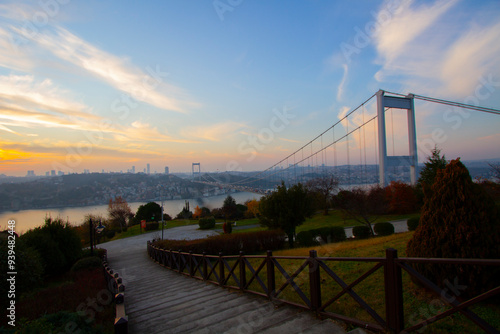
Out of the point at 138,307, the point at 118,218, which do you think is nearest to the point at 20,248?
the point at 138,307

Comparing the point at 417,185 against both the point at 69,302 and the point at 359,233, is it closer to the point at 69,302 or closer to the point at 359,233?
the point at 359,233

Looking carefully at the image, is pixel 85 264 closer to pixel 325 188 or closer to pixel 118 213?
pixel 325 188

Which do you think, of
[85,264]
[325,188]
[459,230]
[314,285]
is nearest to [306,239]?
[85,264]

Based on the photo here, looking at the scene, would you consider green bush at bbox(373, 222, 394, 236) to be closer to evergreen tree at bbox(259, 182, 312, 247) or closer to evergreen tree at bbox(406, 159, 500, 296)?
evergreen tree at bbox(259, 182, 312, 247)

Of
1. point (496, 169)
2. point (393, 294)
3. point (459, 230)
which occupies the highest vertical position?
point (496, 169)

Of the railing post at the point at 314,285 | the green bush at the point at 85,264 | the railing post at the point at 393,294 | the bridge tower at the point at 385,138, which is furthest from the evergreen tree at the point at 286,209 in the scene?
the railing post at the point at 393,294
